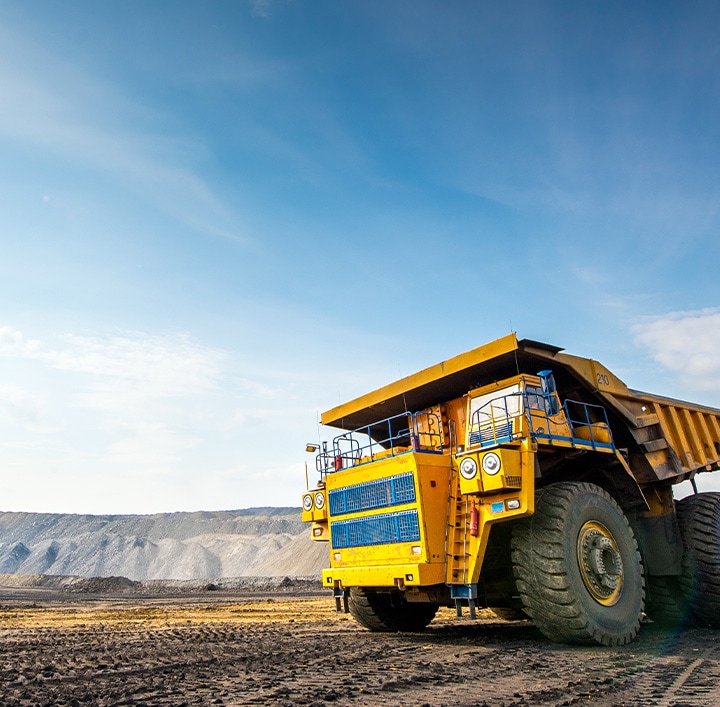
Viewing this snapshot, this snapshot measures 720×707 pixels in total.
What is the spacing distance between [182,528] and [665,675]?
7159 cm

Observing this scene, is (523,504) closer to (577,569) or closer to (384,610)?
(577,569)

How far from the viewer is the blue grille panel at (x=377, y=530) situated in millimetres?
7477

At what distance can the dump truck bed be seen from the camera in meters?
8.28

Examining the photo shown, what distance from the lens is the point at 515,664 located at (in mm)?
5832

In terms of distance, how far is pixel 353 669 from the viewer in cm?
559

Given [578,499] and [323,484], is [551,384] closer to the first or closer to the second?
[578,499]

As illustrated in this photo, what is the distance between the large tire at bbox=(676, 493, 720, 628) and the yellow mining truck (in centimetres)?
2

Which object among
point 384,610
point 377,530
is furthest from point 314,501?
point 384,610

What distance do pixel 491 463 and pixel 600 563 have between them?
181 centimetres

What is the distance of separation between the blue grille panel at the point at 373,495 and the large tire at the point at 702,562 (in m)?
4.61

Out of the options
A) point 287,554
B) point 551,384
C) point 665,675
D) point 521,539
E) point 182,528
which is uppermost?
point 182,528

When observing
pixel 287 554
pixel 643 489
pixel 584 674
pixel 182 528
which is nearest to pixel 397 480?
pixel 584 674

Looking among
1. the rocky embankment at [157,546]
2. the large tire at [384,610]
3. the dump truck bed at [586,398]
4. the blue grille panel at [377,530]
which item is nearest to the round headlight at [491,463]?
the blue grille panel at [377,530]

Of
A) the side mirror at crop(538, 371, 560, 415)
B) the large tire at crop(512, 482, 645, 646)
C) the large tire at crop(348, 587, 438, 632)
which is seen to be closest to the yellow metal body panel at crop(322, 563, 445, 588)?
the large tire at crop(348, 587, 438, 632)
